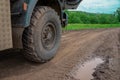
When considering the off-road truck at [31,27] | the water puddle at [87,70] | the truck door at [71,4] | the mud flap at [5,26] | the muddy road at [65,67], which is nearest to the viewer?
the mud flap at [5,26]

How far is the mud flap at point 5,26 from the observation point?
4.79 m

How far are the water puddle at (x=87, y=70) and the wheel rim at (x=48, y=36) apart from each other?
831 millimetres

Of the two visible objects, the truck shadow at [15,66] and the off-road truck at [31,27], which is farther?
the truck shadow at [15,66]

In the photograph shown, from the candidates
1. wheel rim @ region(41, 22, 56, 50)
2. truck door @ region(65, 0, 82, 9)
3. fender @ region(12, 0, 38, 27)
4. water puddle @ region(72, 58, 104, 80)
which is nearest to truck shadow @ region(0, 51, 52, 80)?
wheel rim @ region(41, 22, 56, 50)

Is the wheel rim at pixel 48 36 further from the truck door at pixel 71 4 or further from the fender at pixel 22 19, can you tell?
the truck door at pixel 71 4

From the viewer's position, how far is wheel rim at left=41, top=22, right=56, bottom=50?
249 inches

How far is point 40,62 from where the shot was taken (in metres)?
6.37

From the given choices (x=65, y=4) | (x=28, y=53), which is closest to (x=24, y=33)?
(x=28, y=53)

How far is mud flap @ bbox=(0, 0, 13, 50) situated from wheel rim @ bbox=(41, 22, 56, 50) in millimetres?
1312

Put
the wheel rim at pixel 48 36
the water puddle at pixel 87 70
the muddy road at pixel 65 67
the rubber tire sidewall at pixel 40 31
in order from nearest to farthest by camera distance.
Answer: the muddy road at pixel 65 67 → the water puddle at pixel 87 70 → the rubber tire sidewall at pixel 40 31 → the wheel rim at pixel 48 36

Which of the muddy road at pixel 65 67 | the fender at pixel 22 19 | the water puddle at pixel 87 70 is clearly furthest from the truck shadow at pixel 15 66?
the fender at pixel 22 19

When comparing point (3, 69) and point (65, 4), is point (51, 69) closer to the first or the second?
point (3, 69)

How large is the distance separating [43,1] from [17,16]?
55.7 inches

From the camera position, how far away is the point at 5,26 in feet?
16.0
